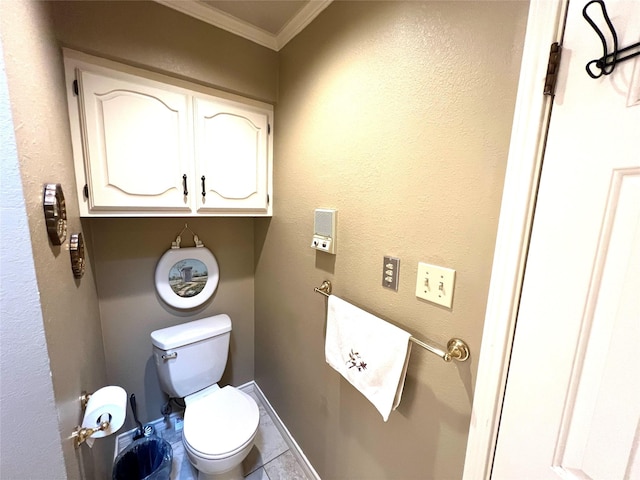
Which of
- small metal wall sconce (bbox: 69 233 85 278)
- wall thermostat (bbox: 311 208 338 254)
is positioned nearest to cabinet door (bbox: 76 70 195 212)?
small metal wall sconce (bbox: 69 233 85 278)

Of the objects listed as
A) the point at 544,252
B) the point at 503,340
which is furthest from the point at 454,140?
the point at 503,340

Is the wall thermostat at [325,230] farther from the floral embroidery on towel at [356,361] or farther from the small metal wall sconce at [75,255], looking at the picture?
the small metal wall sconce at [75,255]

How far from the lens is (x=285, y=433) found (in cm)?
161

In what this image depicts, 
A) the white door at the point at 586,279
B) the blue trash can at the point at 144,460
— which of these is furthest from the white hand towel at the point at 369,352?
the blue trash can at the point at 144,460

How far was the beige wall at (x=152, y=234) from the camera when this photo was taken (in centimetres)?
104

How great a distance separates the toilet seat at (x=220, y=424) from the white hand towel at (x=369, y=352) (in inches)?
25.6

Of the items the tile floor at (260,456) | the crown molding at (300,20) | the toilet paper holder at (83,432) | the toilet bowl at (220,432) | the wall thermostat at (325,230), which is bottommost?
the tile floor at (260,456)

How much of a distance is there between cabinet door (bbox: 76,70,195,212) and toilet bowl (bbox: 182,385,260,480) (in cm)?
110

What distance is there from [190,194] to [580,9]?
1470mm

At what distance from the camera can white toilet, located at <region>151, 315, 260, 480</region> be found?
118cm

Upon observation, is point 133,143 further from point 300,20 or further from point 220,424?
point 220,424

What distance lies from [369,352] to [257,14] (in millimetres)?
1603

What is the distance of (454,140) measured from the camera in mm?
697

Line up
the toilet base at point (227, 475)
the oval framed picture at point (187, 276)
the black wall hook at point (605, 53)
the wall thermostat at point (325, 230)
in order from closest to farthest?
1. the black wall hook at point (605, 53)
2. the wall thermostat at point (325, 230)
3. the toilet base at point (227, 475)
4. the oval framed picture at point (187, 276)
